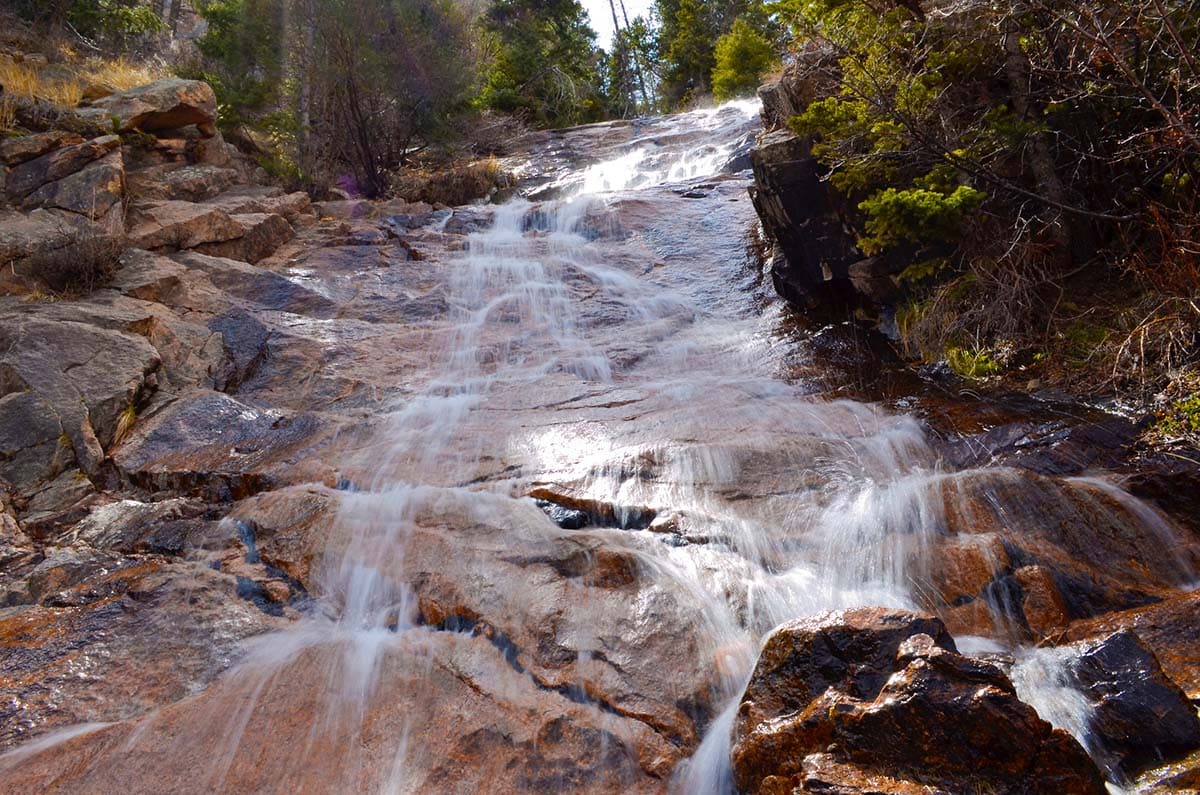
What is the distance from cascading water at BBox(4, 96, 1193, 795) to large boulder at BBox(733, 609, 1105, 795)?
340 mm

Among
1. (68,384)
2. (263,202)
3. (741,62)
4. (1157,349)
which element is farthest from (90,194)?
(741,62)

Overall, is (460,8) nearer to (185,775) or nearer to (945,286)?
(945,286)

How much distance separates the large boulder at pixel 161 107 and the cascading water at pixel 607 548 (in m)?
7.01

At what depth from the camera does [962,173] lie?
6500 millimetres

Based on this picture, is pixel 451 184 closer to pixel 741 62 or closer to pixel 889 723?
pixel 741 62

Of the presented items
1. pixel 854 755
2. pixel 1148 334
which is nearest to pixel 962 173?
pixel 1148 334

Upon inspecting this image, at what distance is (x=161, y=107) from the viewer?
36.9ft

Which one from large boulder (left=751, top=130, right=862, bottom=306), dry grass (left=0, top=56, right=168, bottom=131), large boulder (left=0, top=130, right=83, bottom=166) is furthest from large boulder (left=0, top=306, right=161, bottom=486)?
large boulder (left=751, top=130, right=862, bottom=306)

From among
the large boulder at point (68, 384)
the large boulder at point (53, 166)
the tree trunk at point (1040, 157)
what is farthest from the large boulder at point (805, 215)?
the large boulder at point (53, 166)

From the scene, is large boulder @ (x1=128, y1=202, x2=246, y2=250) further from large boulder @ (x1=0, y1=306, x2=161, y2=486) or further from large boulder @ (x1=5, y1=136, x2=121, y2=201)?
large boulder @ (x1=0, y1=306, x2=161, y2=486)

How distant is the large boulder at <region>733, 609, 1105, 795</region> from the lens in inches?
98.0

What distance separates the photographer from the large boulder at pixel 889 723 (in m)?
2.49

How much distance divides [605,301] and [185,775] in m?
6.97

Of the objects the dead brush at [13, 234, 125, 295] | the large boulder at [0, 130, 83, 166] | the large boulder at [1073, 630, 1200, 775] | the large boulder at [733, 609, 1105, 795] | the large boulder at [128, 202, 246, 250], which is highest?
the large boulder at [0, 130, 83, 166]
